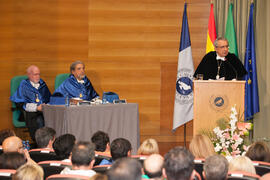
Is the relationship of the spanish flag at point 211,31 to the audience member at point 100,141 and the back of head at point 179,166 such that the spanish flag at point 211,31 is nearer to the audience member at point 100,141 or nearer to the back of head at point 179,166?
the audience member at point 100,141

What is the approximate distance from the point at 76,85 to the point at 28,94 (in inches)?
33.9

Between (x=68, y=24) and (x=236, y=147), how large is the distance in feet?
16.5

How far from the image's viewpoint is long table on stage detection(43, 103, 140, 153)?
610 centimetres

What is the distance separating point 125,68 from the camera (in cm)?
890

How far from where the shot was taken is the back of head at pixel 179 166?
2764 mm

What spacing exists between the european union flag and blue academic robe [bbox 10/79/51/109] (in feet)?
11.9

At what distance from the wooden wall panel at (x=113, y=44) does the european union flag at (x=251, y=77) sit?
5.01ft

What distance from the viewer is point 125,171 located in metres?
2.31

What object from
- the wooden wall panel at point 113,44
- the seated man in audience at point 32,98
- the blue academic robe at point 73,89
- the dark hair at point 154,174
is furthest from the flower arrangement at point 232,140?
the wooden wall panel at point 113,44

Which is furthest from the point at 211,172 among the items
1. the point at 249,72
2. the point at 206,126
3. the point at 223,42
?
the point at 249,72

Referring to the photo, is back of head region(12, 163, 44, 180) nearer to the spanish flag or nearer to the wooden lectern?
the wooden lectern

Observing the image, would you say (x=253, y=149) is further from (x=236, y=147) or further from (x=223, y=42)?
(x=223, y=42)

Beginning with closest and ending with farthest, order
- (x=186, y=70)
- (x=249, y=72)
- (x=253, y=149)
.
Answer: (x=253, y=149) < (x=249, y=72) < (x=186, y=70)

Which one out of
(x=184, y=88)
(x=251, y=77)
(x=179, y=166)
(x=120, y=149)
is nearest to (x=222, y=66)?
(x=251, y=77)
